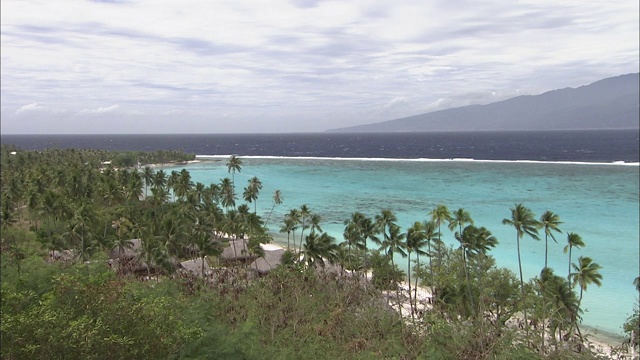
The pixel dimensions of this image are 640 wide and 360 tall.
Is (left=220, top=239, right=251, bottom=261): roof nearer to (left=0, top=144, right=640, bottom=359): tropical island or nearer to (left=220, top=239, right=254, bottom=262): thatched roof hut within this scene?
(left=220, top=239, right=254, bottom=262): thatched roof hut

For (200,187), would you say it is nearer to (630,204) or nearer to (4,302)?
(4,302)

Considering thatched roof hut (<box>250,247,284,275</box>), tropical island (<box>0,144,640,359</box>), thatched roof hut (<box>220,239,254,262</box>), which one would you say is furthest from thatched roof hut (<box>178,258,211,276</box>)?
thatched roof hut (<box>250,247,284,275</box>)

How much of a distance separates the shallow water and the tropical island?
4.58 meters

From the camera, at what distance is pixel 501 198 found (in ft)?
354

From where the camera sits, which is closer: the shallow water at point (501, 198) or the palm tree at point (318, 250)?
the palm tree at point (318, 250)

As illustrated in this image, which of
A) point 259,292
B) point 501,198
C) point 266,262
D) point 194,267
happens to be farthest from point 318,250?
point 501,198

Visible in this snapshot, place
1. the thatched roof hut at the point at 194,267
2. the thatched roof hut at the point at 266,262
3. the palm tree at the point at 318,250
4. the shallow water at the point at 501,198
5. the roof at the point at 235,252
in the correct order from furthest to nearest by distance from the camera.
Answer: the shallow water at the point at 501,198
the roof at the point at 235,252
the thatched roof hut at the point at 266,262
the thatched roof hut at the point at 194,267
the palm tree at the point at 318,250

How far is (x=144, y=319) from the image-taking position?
19891 mm

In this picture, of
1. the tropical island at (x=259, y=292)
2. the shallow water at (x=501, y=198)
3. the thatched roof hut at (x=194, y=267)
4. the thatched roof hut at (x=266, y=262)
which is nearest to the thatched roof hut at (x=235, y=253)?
the tropical island at (x=259, y=292)

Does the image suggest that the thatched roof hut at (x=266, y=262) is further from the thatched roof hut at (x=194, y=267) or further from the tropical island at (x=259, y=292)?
the thatched roof hut at (x=194, y=267)

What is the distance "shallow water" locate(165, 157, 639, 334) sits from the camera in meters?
60.7

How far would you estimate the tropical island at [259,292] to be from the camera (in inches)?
782

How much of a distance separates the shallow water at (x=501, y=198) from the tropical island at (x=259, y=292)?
4.58m

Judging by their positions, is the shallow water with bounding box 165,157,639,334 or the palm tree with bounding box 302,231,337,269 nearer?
the palm tree with bounding box 302,231,337,269
